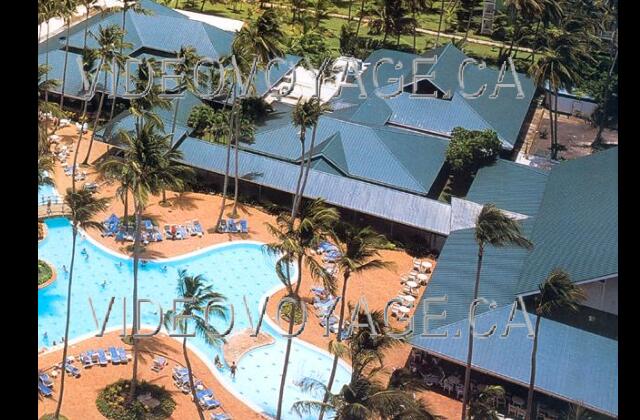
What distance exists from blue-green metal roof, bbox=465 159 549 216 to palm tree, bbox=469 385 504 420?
45.3 ft

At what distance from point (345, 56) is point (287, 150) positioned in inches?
802

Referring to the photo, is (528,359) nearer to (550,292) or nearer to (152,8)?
(550,292)

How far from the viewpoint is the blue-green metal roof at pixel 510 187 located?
4353cm

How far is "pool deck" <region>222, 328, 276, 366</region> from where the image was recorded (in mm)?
35188

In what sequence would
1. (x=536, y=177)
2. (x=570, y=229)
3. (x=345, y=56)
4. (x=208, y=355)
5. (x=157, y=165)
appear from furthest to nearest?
(x=345, y=56) < (x=536, y=177) < (x=570, y=229) < (x=208, y=355) < (x=157, y=165)

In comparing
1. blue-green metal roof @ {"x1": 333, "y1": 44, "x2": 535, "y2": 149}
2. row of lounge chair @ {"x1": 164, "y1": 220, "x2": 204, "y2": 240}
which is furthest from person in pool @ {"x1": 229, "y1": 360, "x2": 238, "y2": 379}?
blue-green metal roof @ {"x1": 333, "y1": 44, "x2": 535, "y2": 149}

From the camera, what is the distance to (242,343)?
36.0 metres

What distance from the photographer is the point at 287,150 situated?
1893 inches

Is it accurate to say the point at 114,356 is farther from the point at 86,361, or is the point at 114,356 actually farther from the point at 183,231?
the point at 183,231

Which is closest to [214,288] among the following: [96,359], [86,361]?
[96,359]

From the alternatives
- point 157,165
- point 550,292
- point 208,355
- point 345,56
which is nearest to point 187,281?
point 157,165

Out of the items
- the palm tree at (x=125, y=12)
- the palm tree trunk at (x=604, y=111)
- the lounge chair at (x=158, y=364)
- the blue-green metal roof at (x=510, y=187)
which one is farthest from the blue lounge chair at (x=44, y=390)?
the palm tree trunk at (x=604, y=111)

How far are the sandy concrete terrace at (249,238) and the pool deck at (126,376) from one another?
3.99 ft

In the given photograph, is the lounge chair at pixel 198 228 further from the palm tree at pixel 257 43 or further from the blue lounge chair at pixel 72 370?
the blue lounge chair at pixel 72 370
